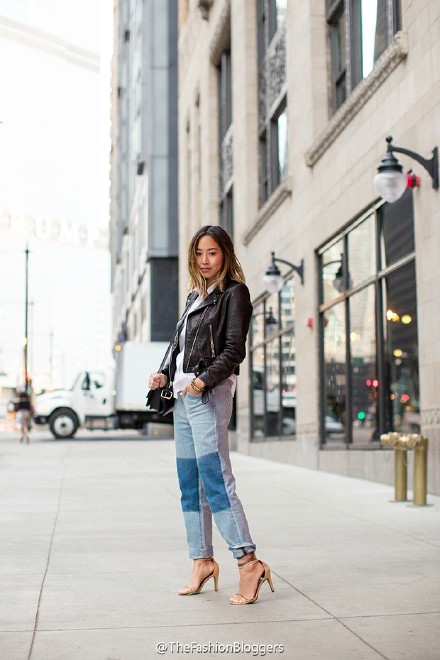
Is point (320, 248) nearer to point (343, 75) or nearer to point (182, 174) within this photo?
point (343, 75)

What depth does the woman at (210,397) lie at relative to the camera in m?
5.18

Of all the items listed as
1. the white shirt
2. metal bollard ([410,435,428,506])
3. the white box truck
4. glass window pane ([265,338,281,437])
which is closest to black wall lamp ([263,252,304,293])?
glass window pane ([265,338,281,437])

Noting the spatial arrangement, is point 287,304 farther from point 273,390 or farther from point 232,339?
point 232,339

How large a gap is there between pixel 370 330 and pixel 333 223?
2559 millimetres

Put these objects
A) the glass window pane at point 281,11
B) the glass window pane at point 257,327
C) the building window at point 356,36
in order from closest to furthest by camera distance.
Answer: the building window at point 356,36
the glass window pane at point 281,11
the glass window pane at point 257,327

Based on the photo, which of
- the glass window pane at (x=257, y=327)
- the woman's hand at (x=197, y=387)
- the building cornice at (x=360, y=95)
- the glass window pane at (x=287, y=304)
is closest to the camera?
the woman's hand at (x=197, y=387)

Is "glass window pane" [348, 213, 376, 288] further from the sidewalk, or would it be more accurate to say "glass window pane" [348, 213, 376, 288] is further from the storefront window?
the sidewalk

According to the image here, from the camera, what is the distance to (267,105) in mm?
22797

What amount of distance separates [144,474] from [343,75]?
25.3 feet

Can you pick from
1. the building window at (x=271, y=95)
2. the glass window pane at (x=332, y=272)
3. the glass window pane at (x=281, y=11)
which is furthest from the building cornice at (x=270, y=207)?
the glass window pane at (x=281, y=11)

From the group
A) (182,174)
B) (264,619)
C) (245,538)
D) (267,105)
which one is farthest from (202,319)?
(182,174)

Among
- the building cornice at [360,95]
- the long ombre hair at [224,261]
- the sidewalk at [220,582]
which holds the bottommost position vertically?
the sidewalk at [220,582]

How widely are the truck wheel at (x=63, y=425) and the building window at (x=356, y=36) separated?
22.9 meters

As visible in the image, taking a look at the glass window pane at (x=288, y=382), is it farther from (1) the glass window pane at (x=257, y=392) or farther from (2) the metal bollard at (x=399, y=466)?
(2) the metal bollard at (x=399, y=466)
